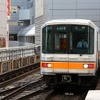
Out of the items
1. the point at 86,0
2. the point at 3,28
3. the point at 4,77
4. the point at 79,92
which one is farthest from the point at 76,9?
the point at 79,92

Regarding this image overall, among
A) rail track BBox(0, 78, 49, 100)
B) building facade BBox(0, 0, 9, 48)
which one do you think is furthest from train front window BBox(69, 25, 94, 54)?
building facade BBox(0, 0, 9, 48)

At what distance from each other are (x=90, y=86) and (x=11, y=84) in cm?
425

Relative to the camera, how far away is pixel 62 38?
14.6 m

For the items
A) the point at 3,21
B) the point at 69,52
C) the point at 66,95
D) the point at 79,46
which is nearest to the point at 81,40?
the point at 79,46

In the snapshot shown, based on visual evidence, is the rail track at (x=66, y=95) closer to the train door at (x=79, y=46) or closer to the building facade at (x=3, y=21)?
the train door at (x=79, y=46)

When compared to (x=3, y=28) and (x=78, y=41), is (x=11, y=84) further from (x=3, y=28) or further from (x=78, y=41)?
(x=3, y=28)

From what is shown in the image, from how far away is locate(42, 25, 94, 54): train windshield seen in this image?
14367mm

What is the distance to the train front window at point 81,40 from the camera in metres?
14.3

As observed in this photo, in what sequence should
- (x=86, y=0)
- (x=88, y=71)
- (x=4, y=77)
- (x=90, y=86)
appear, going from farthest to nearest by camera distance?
(x=86, y=0)
(x=4, y=77)
(x=90, y=86)
(x=88, y=71)

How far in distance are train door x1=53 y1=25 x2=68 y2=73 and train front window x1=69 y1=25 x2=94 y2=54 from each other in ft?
0.67

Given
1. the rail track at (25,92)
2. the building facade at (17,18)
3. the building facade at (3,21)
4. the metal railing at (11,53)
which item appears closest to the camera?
the rail track at (25,92)

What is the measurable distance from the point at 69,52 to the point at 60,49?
0.33m

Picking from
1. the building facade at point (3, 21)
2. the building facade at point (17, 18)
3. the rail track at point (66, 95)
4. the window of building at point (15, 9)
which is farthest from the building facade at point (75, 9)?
the window of building at point (15, 9)

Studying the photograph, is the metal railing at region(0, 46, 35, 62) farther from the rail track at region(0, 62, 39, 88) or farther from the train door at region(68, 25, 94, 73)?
the train door at region(68, 25, 94, 73)
